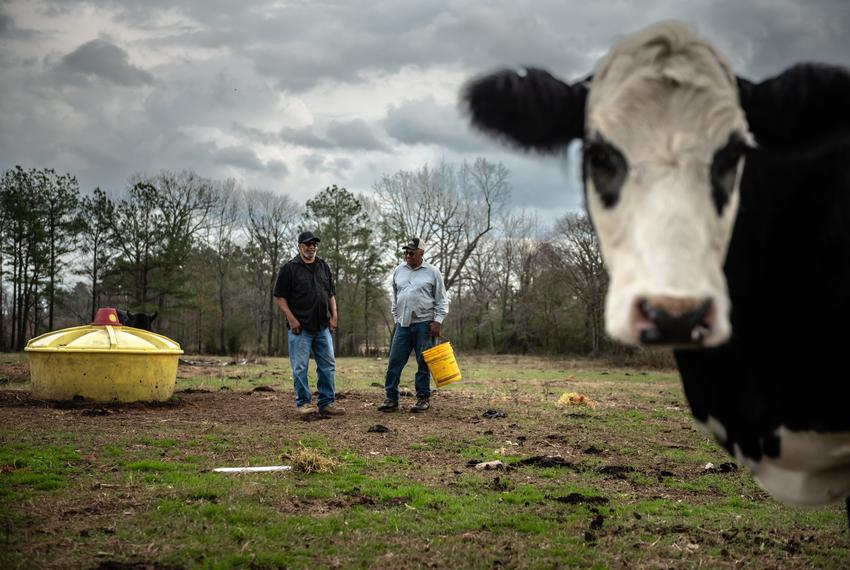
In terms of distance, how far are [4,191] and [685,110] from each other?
39116 millimetres

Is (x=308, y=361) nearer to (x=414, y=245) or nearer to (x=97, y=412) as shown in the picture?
(x=414, y=245)

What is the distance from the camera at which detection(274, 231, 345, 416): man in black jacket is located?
28.0 ft

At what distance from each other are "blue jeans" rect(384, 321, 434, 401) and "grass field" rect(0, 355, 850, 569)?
2.64ft

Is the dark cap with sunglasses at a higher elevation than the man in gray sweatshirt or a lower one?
higher

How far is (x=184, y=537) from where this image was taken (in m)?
3.77

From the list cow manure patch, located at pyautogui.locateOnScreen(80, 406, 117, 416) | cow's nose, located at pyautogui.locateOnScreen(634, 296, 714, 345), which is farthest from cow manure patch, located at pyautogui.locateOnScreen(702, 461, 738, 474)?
cow manure patch, located at pyautogui.locateOnScreen(80, 406, 117, 416)

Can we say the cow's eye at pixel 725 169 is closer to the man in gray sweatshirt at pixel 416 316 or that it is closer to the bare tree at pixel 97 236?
the man in gray sweatshirt at pixel 416 316

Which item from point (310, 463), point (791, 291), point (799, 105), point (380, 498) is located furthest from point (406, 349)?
point (799, 105)

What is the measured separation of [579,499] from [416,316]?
15.0 feet

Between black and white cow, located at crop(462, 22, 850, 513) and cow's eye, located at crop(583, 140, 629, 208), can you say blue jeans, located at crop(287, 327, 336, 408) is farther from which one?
cow's eye, located at crop(583, 140, 629, 208)

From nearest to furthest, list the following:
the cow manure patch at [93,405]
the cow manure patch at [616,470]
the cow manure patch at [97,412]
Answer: the cow manure patch at [616,470], the cow manure patch at [97,412], the cow manure patch at [93,405]

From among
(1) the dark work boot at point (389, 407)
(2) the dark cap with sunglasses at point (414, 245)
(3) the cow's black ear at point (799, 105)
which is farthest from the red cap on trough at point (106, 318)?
(3) the cow's black ear at point (799, 105)

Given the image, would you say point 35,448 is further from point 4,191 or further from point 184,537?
point 4,191

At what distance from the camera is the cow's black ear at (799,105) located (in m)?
2.28
